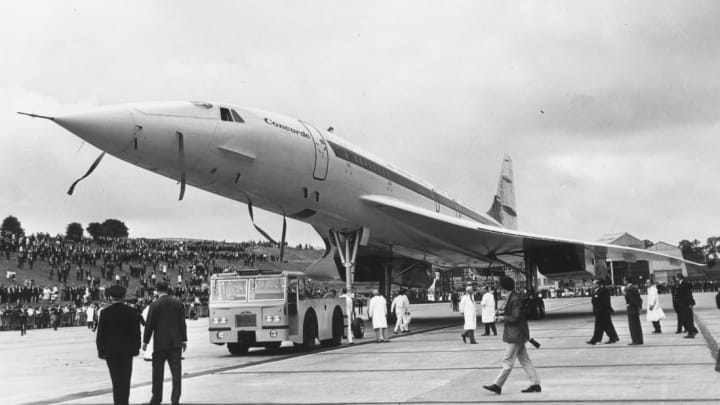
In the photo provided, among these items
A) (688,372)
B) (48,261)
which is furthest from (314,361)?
(48,261)

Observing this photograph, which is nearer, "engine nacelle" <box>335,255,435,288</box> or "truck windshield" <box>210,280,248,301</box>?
"truck windshield" <box>210,280,248,301</box>

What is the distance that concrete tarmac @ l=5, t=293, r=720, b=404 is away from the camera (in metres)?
7.89

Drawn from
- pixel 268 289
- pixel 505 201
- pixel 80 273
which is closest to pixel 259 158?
pixel 268 289

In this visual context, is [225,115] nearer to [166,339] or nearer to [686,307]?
[166,339]

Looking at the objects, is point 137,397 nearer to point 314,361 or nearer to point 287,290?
point 314,361

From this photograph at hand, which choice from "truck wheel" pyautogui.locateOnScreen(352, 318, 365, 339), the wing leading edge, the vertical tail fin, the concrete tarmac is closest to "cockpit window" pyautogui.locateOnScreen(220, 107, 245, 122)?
the concrete tarmac

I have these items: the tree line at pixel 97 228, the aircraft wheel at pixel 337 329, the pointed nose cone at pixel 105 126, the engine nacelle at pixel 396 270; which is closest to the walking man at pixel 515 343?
the pointed nose cone at pixel 105 126

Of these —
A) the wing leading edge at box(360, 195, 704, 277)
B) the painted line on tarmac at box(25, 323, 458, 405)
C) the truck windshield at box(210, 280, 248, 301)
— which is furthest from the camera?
the wing leading edge at box(360, 195, 704, 277)

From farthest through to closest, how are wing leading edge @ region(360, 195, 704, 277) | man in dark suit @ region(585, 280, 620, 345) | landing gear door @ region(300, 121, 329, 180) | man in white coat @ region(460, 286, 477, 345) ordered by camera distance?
wing leading edge @ region(360, 195, 704, 277) → landing gear door @ region(300, 121, 329, 180) → man in white coat @ region(460, 286, 477, 345) → man in dark suit @ region(585, 280, 620, 345)

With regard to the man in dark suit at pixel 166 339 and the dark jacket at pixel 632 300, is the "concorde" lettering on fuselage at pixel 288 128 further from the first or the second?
the dark jacket at pixel 632 300

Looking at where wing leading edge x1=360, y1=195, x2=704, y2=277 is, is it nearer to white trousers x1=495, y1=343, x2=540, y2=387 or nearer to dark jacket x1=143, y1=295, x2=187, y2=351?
white trousers x1=495, y1=343, x2=540, y2=387

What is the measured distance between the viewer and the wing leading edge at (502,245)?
20.6 m

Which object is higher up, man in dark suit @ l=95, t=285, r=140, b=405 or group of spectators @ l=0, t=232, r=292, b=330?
group of spectators @ l=0, t=232, r=292, b=330

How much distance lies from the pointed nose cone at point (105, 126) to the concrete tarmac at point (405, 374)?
3.71 metres
